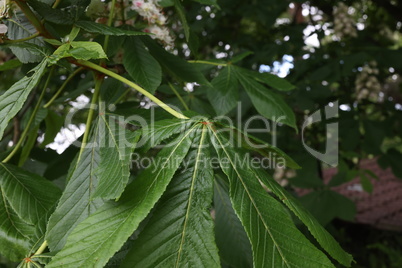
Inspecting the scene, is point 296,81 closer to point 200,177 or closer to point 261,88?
point 261,88

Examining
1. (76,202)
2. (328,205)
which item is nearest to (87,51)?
(76,202)

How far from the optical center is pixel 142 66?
888mm

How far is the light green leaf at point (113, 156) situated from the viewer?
1.77 feet

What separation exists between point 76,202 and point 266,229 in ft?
1.01

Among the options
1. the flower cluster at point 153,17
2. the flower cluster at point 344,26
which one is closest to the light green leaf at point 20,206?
the flower cluster at point 153,17

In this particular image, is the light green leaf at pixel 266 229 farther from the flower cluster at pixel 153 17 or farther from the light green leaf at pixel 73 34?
the flower cluster at pixel 153 17

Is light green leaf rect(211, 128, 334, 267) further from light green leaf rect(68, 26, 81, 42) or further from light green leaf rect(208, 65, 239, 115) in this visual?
light green leaf rect(208, 65, 239, 115)

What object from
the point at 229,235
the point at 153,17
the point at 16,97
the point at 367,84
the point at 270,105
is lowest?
the point at 229,235

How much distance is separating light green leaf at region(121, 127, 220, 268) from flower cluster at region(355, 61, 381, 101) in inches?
93.4

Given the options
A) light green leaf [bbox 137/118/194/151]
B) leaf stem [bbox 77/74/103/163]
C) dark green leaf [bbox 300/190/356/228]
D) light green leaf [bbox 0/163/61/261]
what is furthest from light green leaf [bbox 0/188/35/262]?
dark green leaf [bbox 300/190/356/228]

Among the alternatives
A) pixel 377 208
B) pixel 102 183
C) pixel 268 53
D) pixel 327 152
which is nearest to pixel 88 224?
pixel 102 183

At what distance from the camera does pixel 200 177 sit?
55 centimetres

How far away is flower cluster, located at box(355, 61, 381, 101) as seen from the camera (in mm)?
2694

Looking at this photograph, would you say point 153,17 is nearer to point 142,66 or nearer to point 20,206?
point 142,66
